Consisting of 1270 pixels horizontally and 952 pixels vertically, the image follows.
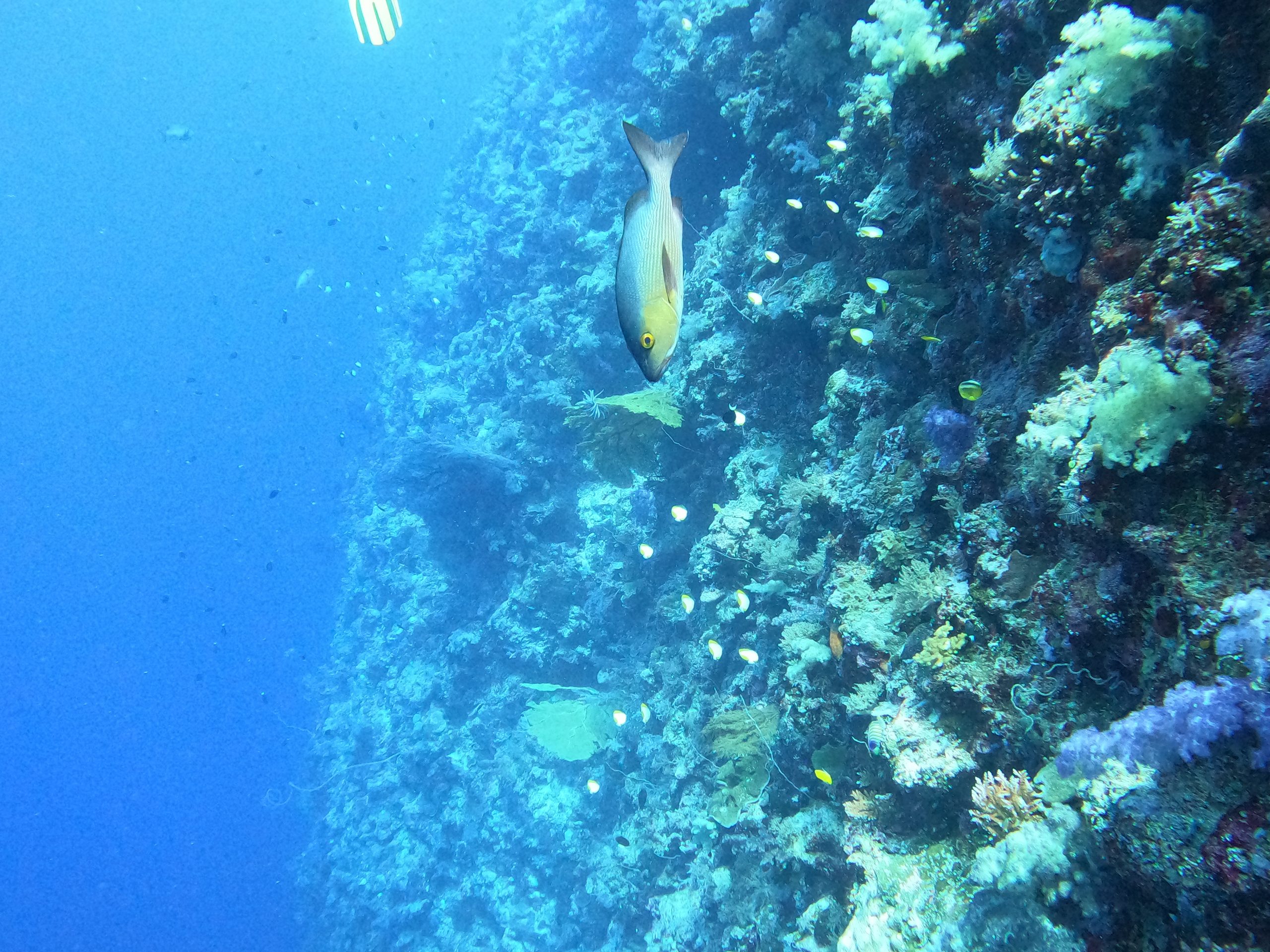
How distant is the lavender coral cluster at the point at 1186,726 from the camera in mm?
1554

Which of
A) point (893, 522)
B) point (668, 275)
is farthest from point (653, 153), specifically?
point (893, 522)

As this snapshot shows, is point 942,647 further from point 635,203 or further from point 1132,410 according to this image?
point 635,203

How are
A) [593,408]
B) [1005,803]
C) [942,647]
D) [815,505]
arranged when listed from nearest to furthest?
[1005,803] → [942,647] → [815,505] → [593,408]

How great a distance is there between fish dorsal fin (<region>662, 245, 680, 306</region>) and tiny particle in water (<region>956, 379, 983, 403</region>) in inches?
105

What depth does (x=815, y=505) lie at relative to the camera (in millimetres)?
5512

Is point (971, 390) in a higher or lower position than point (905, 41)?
lower

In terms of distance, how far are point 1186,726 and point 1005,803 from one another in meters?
1.25

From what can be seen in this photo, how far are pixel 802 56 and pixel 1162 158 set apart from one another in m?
5.65

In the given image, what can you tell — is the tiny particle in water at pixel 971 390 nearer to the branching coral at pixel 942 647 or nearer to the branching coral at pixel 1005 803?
the branching coral at pixel 942 647

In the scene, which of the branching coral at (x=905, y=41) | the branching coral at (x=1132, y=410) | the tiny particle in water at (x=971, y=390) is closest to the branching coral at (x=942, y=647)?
the branching coral at (x=1132, y=410)

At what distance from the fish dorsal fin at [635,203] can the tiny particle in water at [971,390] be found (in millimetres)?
2699

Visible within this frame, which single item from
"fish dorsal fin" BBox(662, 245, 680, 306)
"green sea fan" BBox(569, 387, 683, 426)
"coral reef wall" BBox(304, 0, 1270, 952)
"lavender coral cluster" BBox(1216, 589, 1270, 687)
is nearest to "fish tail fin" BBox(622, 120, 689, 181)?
"fish dorsal fin" BBox(662, 245, 680, 306)

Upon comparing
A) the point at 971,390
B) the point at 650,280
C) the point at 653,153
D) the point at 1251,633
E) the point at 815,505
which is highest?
the point at 653,153

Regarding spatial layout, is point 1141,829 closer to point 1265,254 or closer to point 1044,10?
point 1265,254
